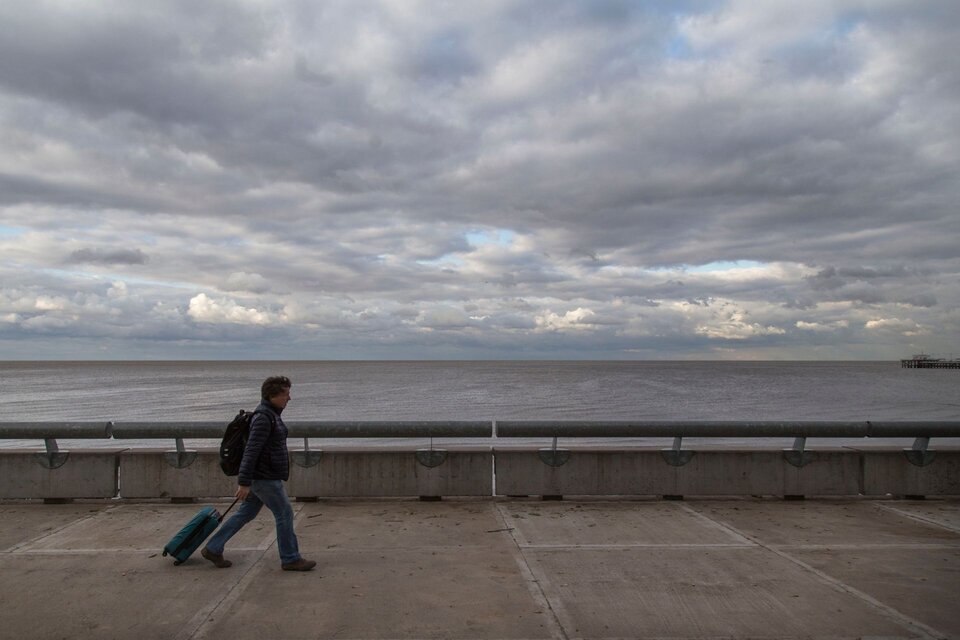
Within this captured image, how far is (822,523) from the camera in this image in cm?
712

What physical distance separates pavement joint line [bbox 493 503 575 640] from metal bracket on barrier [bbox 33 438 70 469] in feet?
17.0

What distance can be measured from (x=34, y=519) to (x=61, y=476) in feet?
2.78

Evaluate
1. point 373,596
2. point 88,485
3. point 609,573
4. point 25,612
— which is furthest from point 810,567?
point 88,485

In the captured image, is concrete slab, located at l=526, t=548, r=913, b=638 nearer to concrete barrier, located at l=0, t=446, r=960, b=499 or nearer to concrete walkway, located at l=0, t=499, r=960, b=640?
concrete walkway, located at l=0, t=499, r=960, b=640

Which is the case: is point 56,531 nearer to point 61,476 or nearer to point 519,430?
point 61,476

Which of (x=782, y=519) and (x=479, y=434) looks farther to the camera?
(x=479, y=434)

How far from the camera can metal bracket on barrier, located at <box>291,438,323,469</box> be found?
7.98 metres

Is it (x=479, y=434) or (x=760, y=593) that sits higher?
(x=479, y=434)

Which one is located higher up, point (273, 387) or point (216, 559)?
point (273, 387)

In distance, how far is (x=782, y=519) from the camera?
24.0 ft

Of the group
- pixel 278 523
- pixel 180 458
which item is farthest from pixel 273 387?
pixel 180 458

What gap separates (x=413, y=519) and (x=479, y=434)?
1592 mm

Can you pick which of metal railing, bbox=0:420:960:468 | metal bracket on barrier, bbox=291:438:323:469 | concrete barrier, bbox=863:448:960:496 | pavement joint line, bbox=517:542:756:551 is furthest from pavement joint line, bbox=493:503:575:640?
concrete barrier, bbox=863:448:960:496

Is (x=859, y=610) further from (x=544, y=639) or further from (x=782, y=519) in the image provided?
(x=782, y=519)
